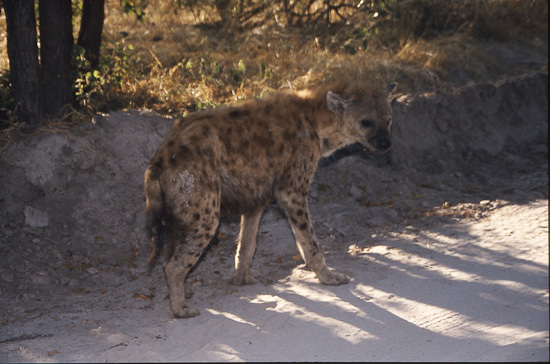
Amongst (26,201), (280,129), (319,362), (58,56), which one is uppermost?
(58,56)

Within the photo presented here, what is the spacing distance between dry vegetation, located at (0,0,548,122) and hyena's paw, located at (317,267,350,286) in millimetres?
3108

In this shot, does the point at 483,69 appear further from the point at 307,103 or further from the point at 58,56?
the point at 58,56

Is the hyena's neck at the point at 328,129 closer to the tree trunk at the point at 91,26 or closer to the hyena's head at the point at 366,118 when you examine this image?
the hyena's head at the point at 366,118

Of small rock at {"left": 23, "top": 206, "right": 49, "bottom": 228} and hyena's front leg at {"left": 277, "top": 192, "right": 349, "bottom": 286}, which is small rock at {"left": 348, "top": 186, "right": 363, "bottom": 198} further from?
small rock at {"left": 23, "top": 206, "right": 49, "bottom": 228}

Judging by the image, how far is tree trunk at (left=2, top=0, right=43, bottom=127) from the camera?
5477mm

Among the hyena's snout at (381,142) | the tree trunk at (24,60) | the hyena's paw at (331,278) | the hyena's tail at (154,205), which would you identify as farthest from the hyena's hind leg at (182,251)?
the tree trunk at (24,60)

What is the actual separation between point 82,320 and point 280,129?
2093 millimetres

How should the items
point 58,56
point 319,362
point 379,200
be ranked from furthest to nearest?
Answer: point 379,200, point 58,56, point 319,362

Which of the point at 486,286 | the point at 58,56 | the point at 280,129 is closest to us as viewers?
the point at 486,286

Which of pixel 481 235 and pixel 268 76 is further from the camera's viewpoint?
pixel 268 76

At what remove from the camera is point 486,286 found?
4188mm

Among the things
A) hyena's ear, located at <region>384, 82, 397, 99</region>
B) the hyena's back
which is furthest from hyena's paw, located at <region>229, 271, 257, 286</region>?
hyena's ear, located at <region>384, 82, 397, 99</region>

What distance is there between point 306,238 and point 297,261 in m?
0.72

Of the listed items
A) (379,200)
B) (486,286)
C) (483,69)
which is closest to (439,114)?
(483,69)
